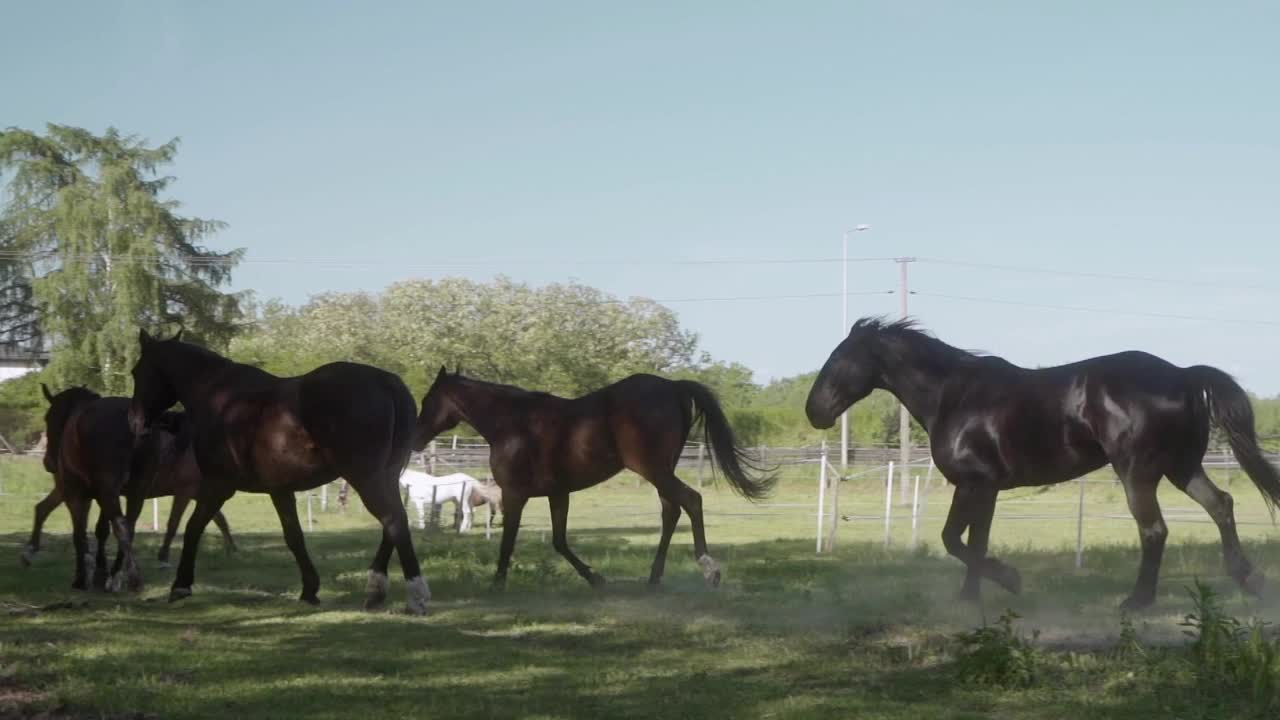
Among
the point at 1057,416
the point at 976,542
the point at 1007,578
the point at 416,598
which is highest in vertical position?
the point at 1057,416

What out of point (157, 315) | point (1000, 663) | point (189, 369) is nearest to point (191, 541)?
point (189, 369)

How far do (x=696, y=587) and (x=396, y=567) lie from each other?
4.06 meters

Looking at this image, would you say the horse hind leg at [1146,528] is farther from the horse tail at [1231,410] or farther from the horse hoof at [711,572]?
the horse hoof at [711,572]

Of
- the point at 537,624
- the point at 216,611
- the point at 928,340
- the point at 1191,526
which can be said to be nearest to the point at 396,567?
the point at 216,611

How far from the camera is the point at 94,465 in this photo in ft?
38.3

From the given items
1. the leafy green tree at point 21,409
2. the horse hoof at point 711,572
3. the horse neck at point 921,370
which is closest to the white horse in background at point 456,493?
the horse hoof at point 711,572

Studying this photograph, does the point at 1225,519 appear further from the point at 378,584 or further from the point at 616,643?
the point at 378,584

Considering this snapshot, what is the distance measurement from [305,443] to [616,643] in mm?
3232

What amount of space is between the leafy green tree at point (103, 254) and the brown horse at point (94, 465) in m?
29.9

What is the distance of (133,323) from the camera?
4156 centimetres

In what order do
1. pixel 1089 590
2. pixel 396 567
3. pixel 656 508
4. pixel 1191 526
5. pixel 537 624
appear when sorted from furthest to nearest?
pixel 656 508 < pixel 1191 526 < pixel 396 567 < pixel 1089 590 < pixel 537 624

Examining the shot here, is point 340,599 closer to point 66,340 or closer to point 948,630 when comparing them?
point 948,630

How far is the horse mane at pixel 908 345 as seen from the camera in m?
10.2

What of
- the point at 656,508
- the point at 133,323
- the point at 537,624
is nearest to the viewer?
the point at 537,624
